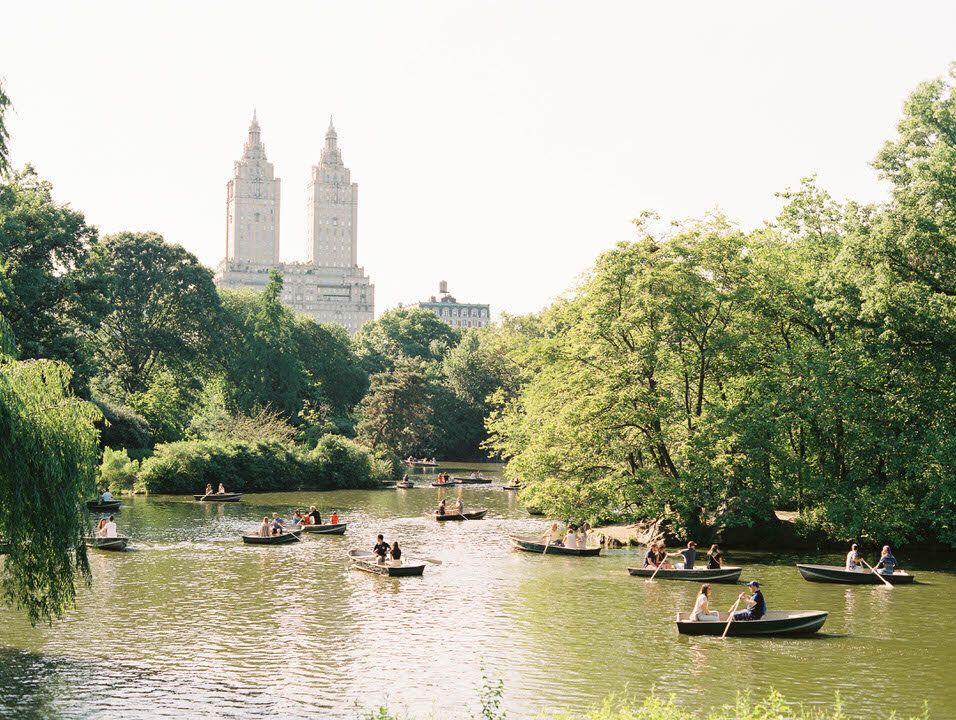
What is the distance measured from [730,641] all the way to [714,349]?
17.2 meters

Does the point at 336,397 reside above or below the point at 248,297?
below

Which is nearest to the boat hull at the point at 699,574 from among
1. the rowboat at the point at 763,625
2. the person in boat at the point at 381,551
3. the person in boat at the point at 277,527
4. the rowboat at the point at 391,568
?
the rowboat at the point at 763,625

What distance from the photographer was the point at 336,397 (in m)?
98.8

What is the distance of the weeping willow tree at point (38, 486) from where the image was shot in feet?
62.2

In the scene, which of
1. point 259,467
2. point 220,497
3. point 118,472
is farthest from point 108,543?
point 259,467

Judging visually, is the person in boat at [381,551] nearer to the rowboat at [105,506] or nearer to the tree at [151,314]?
the rowboat at [105,506]

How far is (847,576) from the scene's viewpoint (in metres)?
32.6

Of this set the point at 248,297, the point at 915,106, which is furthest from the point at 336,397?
the point at 915,106

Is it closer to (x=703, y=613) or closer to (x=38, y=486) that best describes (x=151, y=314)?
(x=38, y=486)

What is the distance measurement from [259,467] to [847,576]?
41823 mm

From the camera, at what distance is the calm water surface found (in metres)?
19.5

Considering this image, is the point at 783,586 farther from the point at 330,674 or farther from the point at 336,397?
the point at 336,397

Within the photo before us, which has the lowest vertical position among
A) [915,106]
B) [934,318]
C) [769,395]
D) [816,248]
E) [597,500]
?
[597,500]

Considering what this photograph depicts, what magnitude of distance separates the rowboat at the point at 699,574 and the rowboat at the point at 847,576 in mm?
2464
